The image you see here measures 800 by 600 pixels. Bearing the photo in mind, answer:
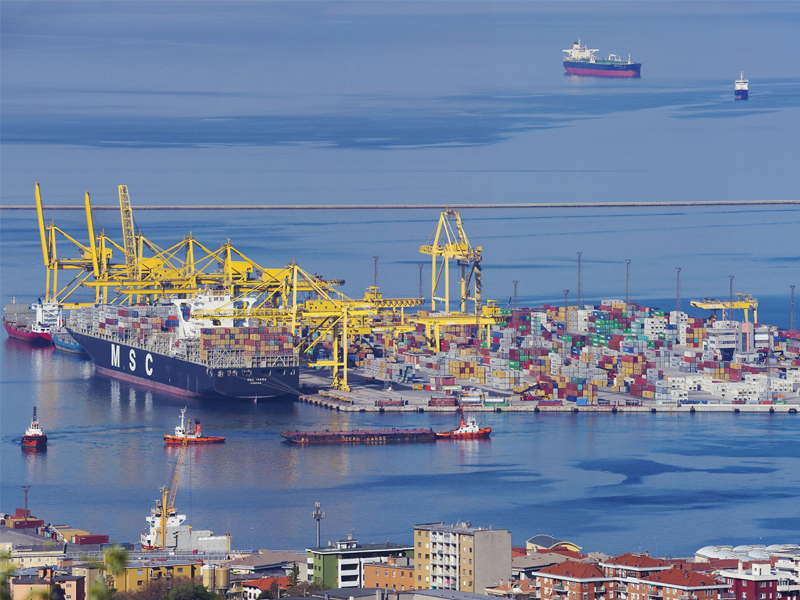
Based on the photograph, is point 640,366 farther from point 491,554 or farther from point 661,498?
point 491,554

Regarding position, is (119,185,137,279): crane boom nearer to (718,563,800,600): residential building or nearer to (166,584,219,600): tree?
(166,584,219,600): tree

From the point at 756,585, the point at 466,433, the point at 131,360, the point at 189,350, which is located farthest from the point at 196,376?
the point at 756,585

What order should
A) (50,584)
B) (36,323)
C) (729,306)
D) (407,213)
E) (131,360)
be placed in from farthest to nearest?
1. (407,213)
2. (36,323)
3. (729,306)
4. (131,360)
5. (50,584)

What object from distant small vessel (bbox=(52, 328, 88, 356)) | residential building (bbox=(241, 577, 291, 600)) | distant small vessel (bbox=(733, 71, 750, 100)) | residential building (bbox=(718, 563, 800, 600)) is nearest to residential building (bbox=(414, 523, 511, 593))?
residential building (bbox=(241, 577, 291, 600))

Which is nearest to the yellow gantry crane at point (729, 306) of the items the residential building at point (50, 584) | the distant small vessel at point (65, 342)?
the distant small vessel at point (65, 342)

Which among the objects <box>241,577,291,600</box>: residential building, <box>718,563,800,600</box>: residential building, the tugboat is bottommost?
<box>241,577,291,600</box>: residential building

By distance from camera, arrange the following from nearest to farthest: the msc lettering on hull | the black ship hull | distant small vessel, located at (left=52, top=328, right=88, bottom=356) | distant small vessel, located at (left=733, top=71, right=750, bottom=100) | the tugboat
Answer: the tugboat → the black ship hull → the msc lettering on hull → distant small vessel, located at (left=52, top=328, right=88, bottom=356) → distant small vessel, located at (left=733, top=71, right=750, bottom=100)

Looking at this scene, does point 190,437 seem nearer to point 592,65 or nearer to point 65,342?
point 65,342

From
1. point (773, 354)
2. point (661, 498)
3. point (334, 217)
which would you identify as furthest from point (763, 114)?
point (661, 498)
